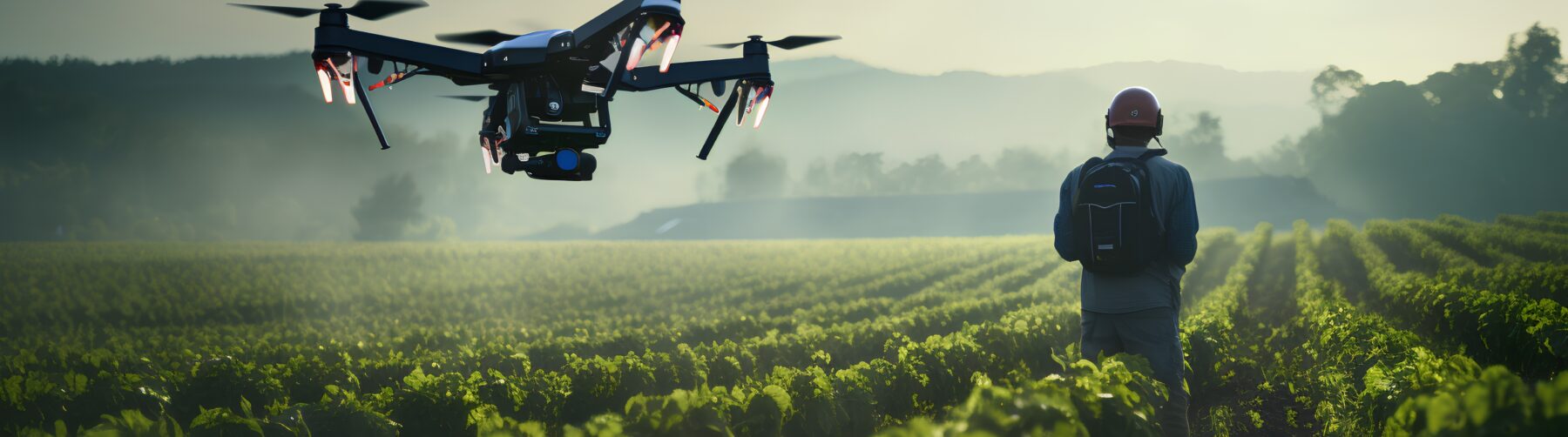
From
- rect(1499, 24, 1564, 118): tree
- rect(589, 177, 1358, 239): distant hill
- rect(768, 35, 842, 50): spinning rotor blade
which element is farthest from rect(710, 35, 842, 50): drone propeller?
rect(589, 177, 1358, 239): distant hill

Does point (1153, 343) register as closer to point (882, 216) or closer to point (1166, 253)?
point (1166, 253)

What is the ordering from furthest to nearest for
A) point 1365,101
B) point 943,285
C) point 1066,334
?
point 1365,101 < point 943,285 < point 1066,334

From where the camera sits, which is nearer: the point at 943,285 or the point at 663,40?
the point at 663,40

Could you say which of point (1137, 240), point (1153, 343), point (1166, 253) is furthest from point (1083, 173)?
point (1153, 343)

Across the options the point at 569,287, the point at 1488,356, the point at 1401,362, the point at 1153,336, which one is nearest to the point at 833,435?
the point at 1153,336

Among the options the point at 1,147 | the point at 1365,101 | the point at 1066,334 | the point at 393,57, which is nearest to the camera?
the point at 393,57

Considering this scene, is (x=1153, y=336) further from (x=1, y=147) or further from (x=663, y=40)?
(x=1, y=147)
